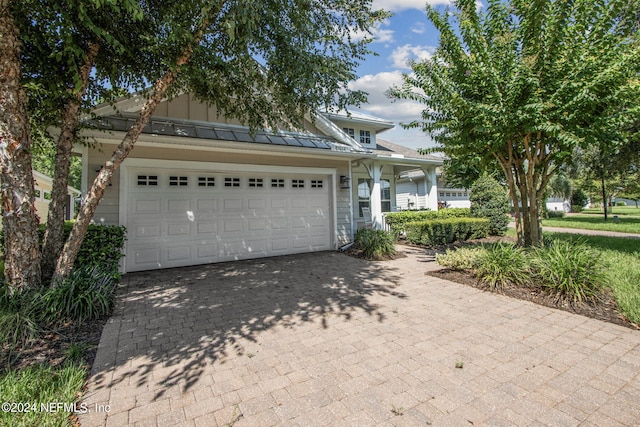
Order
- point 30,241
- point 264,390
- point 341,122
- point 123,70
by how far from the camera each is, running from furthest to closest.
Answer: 1. point 341,122
2. point 123,70
3. point 30,241
4. point 264,390

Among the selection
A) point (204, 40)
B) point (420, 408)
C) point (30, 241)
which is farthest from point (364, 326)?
point (204, 40)

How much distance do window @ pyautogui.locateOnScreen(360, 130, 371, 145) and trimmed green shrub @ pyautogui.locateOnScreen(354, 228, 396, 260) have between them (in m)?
5.64

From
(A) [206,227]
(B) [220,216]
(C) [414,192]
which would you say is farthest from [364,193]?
(C) [414,192]

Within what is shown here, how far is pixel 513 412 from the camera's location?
2.18m

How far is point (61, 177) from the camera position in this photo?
15.1 ft

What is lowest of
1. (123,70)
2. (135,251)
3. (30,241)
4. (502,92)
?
(135,251)

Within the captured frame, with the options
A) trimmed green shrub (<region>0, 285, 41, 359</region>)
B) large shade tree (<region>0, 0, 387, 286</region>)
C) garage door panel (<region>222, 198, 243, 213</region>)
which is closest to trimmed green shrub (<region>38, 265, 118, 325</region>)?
Result: trimmed green shrub (<region>0, 285, 41, 359</region>)

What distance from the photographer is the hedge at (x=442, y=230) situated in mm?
9753

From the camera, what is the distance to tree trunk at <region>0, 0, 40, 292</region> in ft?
12.2

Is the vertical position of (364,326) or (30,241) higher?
(30,241)

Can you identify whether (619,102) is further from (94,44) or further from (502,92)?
(94,44)

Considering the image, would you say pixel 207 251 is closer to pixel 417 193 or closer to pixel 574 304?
pixel 574 304

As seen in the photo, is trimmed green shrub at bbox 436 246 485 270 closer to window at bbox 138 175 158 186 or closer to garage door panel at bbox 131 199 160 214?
garage door panel at bbox 131 199 160 214

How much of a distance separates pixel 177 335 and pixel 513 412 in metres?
3.47
